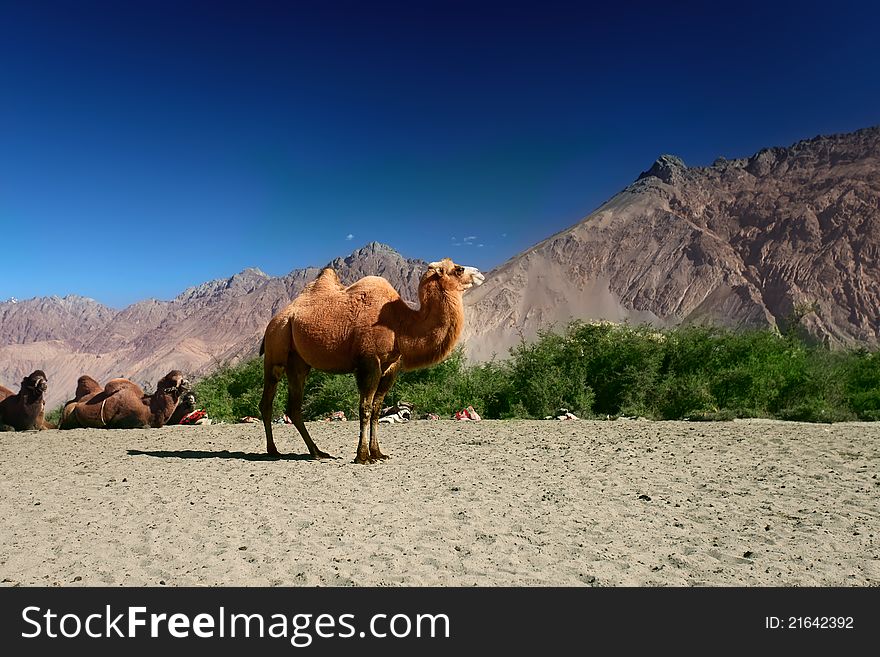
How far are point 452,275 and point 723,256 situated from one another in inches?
4289

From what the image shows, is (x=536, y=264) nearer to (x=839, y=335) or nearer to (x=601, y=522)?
(x=839, y=335)

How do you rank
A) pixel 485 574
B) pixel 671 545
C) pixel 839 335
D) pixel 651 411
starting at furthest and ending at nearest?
pixel 839 335
pixel 651 411
pixel 671 545
pixel 485 574

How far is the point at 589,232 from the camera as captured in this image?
127938mm

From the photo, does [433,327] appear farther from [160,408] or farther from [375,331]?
[160,408]

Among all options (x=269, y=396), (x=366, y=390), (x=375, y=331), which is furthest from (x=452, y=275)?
(x=269, y=396)

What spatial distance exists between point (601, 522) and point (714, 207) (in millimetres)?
128426

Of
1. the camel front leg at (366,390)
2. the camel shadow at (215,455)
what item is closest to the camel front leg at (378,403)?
the camel front leg at (366,390)

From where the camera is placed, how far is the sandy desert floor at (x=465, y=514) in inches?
179

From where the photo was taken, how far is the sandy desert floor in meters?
4.54

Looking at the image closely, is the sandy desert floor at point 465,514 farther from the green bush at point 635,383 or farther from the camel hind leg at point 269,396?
the green bush at point 635,383

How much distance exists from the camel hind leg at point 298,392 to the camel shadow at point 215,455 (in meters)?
0.21

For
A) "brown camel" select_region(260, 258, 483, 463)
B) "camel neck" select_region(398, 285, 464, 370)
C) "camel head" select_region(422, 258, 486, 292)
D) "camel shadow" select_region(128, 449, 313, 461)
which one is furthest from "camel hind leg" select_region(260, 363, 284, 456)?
"camel head" select_region(422, 258, 486, 292)

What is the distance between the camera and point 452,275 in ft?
28.9

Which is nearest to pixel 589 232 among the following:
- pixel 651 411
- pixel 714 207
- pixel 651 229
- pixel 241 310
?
pixel 651 229
